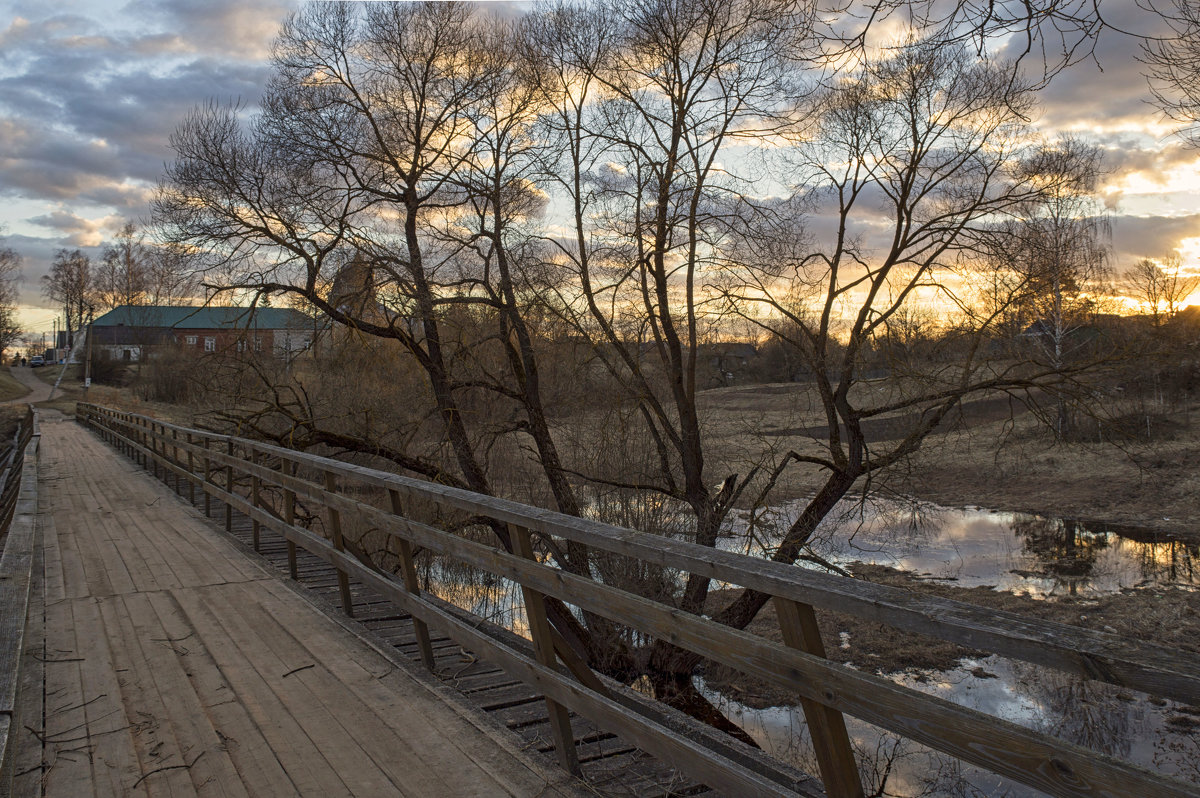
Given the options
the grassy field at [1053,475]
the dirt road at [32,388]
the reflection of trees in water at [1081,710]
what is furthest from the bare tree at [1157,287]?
the dirt road at [32,388]

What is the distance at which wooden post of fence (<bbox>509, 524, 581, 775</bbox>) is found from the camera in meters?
3.37

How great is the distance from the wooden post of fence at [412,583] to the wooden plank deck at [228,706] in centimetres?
18

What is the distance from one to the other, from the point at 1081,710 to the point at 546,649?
10.5m

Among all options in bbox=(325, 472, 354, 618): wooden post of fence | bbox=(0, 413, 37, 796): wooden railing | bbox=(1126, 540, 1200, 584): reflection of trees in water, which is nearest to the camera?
bbox=(0, 413, 37, 796): wooden railing

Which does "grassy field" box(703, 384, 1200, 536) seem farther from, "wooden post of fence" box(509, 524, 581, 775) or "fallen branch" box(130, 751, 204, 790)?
"fallen branch" box(130, 751, 204, 790)

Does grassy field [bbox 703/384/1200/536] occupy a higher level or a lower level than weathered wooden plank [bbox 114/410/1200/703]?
lower

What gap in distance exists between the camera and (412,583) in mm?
4840

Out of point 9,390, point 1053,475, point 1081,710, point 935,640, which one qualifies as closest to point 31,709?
point 935,640

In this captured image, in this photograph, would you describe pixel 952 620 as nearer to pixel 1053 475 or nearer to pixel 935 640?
pixel 935 640

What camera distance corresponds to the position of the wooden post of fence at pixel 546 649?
11.0 feet

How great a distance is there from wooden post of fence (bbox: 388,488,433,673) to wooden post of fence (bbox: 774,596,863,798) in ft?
9.00

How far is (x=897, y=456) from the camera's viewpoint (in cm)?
1086

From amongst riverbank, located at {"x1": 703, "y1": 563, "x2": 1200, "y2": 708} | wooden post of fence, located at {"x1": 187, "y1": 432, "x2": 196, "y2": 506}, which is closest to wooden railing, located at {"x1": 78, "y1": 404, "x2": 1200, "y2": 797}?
wooden post of fence, located at {"x1": 187, "y1": 432, "x2": 196, "y2": 506}

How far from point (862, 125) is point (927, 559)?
10196 millimetres
